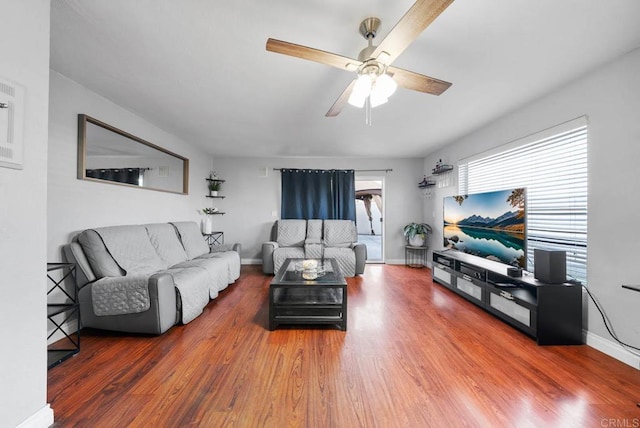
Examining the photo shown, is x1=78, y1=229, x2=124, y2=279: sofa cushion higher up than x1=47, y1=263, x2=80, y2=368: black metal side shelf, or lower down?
higher up

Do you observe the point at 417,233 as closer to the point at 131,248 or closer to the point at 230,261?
the point at 230,261

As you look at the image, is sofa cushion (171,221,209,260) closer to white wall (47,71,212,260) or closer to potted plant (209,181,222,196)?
white wall (47,71,212,260)

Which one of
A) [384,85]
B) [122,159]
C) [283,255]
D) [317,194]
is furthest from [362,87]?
[317,194]

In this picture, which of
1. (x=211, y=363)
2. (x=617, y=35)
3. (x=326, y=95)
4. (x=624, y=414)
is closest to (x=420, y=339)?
(x=624, y=414)

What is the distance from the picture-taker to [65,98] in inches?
82.4

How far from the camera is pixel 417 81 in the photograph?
1598mm

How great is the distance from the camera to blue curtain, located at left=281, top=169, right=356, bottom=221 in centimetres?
500

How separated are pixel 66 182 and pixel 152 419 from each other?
2.14m

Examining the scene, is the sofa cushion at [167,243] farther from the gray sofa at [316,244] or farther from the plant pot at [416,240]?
the plant pot at [416,240]

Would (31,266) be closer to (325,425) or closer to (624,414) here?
(325,425)

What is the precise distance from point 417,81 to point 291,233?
3571 mm

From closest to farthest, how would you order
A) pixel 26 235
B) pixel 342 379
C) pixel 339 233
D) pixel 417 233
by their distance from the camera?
pixel 26 235, pixel 342 379, pixel 417 233, pixel 339 233

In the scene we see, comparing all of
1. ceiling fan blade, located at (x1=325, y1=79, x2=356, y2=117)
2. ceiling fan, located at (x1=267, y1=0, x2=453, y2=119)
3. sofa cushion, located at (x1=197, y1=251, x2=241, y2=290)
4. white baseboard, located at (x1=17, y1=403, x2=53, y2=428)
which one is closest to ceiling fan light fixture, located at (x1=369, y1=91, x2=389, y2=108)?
ceiling fan, located at (x1=267, y1=0, x2=453, y2=119)

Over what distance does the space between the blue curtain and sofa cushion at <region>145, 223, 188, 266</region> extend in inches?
86.7
